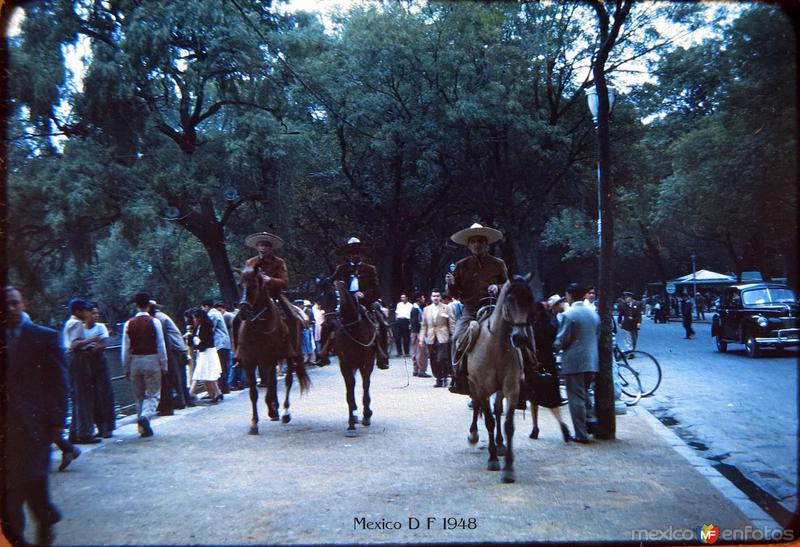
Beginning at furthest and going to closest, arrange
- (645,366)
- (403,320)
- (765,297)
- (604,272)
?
(403,320)
(765,297)
(645,366)
(604,272)

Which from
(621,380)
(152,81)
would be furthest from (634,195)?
(152,81)

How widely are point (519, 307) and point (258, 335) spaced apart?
5.25m

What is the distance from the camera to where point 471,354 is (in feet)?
26.8

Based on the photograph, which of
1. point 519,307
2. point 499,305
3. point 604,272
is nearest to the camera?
point 519,307

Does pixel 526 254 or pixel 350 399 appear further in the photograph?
pixel 526 254

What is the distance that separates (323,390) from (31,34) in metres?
9.64

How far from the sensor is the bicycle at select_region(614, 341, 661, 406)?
12.8 meters

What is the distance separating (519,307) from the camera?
22.7 feet

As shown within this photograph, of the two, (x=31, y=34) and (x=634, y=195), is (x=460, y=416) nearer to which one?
(x=31, y=34)

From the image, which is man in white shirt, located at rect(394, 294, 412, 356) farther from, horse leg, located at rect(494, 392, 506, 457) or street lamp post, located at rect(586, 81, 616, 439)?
horse leg, located at rect(494, 392, 506, 457)

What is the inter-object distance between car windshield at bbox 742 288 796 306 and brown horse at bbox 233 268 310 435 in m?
15.7

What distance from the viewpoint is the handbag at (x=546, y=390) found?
9.46 meters

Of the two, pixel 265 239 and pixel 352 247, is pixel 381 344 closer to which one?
pixel 352 247

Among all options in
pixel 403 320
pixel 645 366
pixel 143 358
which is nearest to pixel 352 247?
pixel 143 358
